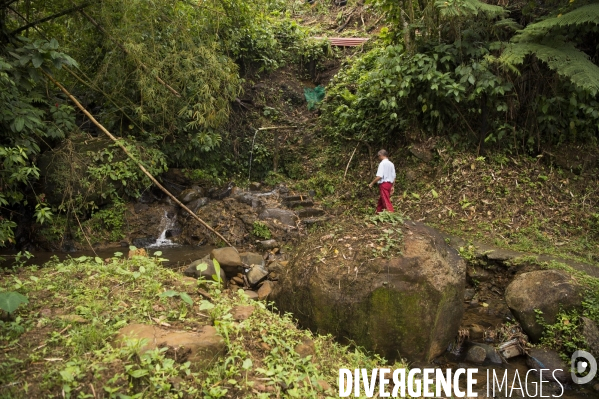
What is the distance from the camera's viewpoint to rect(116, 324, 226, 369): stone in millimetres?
2949

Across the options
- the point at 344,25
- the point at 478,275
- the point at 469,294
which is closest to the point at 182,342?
the point at 469,294

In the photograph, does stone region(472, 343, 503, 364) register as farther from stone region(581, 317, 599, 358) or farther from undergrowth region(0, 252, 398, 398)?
undergrowth region(0, 252, 398, 398)

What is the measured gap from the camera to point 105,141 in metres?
9.27

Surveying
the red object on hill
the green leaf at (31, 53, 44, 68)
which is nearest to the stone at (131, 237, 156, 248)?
the green leaf at (31, 53, 44, 68)

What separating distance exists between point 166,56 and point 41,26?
8.28ft

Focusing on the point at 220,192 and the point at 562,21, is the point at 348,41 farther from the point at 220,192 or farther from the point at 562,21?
the point at 562,21

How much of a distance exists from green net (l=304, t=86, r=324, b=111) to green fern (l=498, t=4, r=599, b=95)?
7.04 metres

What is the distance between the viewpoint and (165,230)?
9789mm

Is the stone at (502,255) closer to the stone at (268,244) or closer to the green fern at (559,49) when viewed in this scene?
the green fern at (559,49)

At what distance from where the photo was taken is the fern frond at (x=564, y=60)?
6887 mm

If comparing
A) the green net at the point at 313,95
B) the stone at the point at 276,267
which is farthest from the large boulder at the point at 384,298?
the green net at the point at 313,95

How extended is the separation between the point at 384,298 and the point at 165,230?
649 cm

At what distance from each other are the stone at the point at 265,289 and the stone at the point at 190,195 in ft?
14.1

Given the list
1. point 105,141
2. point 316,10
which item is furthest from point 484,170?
point 316,10
